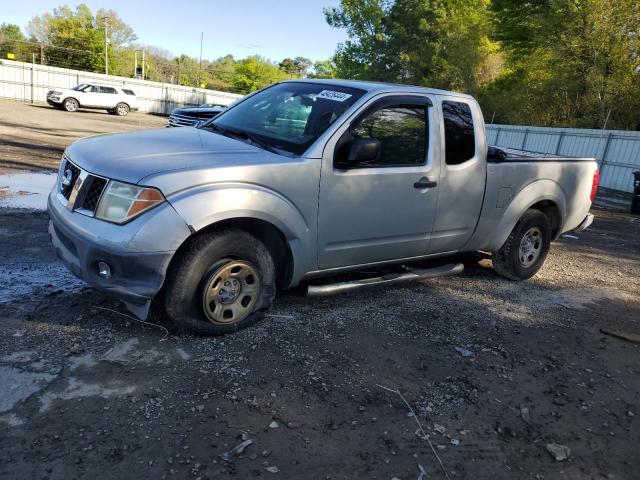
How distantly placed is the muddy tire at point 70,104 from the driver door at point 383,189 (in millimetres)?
29158

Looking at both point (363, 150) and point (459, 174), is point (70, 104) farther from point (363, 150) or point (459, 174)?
point (363, 150)

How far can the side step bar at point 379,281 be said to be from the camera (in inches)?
166

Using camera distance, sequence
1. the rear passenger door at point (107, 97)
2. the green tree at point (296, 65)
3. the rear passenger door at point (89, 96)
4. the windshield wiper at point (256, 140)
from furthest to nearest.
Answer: the green tree at point (296, 65) → the rear passenger door at point (107, 97) → the rear passenger door at point (89, 96) → the windshield wiper at point (256, 140)

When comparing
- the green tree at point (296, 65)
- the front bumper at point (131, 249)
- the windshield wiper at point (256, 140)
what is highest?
the green tree at point (296, 65)

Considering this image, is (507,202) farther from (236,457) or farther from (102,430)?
(102,430)

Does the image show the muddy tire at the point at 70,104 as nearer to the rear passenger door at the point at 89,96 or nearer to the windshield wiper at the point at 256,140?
the rear passenger door at the point at 89,96

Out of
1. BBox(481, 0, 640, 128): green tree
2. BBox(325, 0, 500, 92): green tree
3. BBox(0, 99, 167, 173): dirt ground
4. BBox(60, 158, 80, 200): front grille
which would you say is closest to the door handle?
BBox(60, 158, 80, 200): front grille

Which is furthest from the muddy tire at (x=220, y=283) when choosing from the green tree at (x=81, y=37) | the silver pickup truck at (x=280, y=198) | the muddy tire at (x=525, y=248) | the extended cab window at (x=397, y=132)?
the green tree at (x=81, y=37)

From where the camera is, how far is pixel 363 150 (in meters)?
3.88

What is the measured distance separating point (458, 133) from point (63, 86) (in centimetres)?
3650

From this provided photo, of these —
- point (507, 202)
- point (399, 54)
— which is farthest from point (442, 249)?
point (399, 54)

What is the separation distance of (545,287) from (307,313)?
3.01 m

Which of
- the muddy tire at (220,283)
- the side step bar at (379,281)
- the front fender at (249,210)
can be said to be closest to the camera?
the front fender at (249,210)

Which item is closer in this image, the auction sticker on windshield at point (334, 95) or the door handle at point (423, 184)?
the auction sticker on windshield at point (334, 95)
